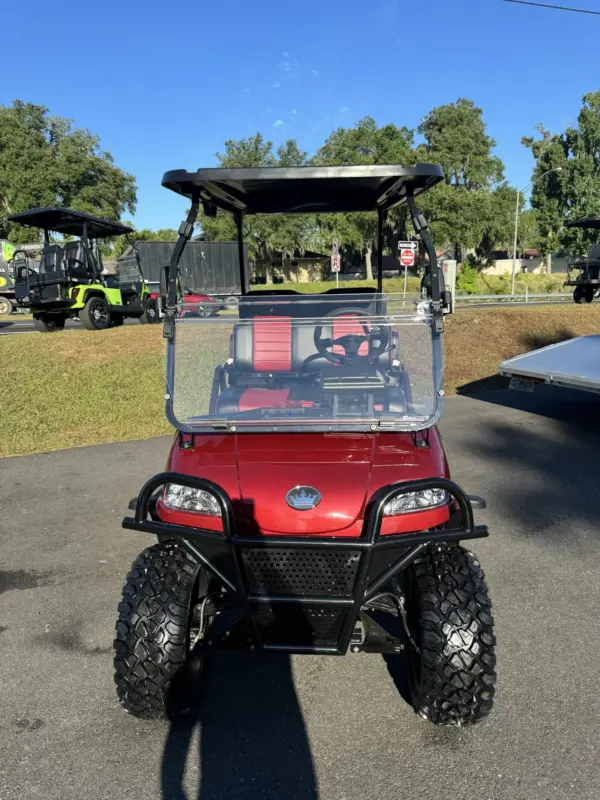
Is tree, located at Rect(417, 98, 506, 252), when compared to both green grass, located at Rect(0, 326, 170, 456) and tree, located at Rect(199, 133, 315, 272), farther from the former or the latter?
green grass, located at Rect(0, 326, 170, 456)

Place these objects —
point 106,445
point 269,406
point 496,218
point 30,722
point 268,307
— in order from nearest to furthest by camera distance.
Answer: point 30,722 < point 269,406 < point 268,307 < point 106,445 < point 496,218

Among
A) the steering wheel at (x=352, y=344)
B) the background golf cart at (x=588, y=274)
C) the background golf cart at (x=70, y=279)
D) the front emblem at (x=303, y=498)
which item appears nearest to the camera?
the front emblem at (x=303, y=498)

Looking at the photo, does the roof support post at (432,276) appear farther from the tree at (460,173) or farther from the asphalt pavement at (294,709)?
the tree at (460,173)

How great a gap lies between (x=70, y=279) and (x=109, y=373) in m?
3.51

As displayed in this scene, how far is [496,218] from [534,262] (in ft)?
101

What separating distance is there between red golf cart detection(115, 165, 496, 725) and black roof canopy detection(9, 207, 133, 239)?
30.1ft

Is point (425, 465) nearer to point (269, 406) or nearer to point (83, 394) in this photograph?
point (269, 406)

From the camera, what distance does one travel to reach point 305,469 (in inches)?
95.0

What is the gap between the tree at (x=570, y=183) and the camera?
44594mm

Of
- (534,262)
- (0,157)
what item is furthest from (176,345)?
(534,262)

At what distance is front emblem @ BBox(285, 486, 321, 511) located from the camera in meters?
2.25

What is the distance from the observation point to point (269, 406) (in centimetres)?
287

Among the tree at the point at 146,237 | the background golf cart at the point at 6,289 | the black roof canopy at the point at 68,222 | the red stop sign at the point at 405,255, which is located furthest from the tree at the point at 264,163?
the red stop sign at the point at 405,255

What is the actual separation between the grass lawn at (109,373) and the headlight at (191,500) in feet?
15.9
